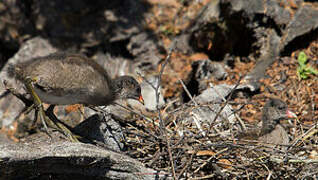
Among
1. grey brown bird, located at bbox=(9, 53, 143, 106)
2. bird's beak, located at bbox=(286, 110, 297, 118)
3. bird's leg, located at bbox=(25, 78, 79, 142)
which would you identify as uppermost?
grey brown bird, located at bbox=(9, 53, 143, 106)

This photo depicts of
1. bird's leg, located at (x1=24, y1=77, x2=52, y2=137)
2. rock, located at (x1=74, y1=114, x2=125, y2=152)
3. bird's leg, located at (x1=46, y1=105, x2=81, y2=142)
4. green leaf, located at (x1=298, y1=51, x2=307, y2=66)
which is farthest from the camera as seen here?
green leaf, located at (x1=298, y1=51, x2=307, y2=66)

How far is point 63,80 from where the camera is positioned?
4.80 meters

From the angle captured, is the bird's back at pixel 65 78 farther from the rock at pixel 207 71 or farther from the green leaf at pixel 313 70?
the green leaf at pixel 313 70

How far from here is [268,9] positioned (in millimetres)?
6973

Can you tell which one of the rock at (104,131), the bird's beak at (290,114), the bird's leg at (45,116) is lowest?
the bird's beak at (290,114)

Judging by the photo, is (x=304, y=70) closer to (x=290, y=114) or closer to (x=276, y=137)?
(x=290, y=114)

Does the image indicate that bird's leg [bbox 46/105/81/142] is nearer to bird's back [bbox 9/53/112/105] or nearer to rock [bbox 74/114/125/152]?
rock [bbox 74/114/125/152]

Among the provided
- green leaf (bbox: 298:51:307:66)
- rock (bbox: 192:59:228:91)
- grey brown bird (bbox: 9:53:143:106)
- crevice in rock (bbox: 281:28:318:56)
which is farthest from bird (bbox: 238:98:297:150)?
grey brown bird (bbox: 9:53:143:106)

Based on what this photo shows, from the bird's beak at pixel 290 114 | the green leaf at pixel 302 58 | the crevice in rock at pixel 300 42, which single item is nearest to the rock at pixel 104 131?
the bird's beak at pixel 290 114

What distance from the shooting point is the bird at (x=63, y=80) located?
4766 millimetres

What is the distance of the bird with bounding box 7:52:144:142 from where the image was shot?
15.6ft

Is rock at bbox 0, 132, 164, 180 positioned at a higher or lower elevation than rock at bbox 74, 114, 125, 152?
lower

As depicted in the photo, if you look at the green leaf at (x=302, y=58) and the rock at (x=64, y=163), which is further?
the green leaf at (x=302, y=58)

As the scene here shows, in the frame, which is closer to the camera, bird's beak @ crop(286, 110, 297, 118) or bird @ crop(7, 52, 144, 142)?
bird @ crop(7, 52, 144, 142)
